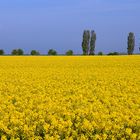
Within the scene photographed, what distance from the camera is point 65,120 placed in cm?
865

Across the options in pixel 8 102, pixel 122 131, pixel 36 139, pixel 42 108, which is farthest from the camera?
pixel 8 102

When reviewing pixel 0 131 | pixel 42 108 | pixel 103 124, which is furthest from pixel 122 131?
pixel 42 108

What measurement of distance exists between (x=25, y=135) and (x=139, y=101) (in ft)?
14.4

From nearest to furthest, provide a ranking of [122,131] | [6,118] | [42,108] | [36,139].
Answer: [36,139] < [122,131] < [6,118] < [42,108]

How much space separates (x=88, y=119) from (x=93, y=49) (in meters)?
91.3

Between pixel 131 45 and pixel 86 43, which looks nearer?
pixel 86 43

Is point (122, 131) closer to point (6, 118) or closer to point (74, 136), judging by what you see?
point (74, 136)

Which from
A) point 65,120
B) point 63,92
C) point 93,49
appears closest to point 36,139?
point 65,120

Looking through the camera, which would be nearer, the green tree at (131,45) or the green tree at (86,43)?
the green tree at (86,43)

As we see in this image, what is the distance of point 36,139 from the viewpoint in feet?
23.5

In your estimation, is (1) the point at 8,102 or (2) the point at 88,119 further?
(1) the point at 8,102

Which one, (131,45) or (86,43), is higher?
(86,43)

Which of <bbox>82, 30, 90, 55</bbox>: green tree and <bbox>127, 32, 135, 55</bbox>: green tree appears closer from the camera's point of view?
<bbox>82, 30, 90, 55</bbox>: green tree

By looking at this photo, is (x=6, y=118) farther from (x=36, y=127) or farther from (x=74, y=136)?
(x=74, y=136)
